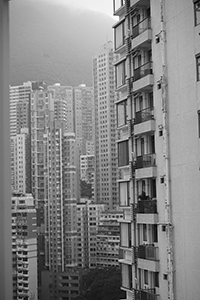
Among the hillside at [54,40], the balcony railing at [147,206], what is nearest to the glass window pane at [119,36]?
the hillside at [54,40]

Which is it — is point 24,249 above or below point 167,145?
below

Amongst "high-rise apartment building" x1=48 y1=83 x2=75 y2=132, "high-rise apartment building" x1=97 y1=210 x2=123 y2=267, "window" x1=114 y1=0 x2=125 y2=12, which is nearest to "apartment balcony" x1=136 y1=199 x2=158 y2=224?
"high-rise apartment building" x1=97 y1=210 x2=123 y2=267

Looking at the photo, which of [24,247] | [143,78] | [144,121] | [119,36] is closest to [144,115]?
[144,121]

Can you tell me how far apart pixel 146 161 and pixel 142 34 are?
2.63 feet

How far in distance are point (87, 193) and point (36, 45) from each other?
1246mm

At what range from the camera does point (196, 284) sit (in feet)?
7.73

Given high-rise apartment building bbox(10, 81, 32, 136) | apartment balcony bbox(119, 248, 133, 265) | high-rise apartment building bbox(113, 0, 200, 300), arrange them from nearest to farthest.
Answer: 1. high-rise apartment building bbox(113, 0, 200, 300)
2. apartment balcony bbox(119, 248, 133, 265)
3. high-rise apartment building bbox(10, 81, 32, 136)

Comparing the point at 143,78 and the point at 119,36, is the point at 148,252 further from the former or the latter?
the point at 119,36

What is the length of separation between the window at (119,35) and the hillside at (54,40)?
0.43ft

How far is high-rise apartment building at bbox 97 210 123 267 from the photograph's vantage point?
3.51 metres

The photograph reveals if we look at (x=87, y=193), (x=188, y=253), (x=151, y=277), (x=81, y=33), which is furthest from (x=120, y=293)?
(x=81, y=33)

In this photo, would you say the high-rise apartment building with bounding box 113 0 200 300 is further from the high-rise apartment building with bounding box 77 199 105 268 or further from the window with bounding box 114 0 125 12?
the high-rise apartment building with bounding box 77 199 105 268

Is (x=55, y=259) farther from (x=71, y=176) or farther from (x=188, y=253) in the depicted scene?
(x=188, y=253)

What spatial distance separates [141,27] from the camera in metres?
3.15
